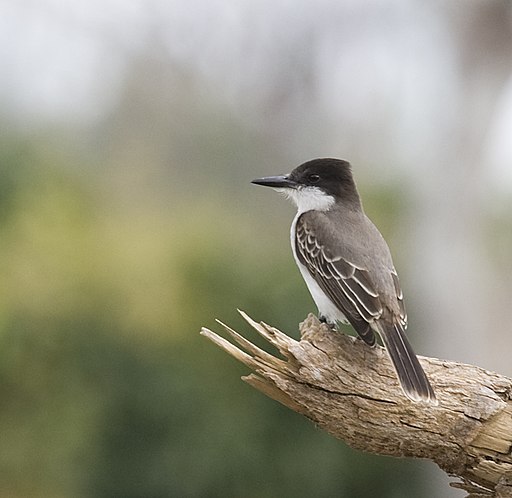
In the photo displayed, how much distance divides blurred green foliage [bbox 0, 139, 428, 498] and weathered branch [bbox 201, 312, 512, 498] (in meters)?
2.82

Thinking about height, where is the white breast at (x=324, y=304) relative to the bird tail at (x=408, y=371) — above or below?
above

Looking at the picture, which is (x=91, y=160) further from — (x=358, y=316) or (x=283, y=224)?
(x=358, y=316)

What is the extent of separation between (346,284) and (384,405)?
0.55 m

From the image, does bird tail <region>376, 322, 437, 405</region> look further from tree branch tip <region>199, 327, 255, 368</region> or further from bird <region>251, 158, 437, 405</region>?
tree branch tip <region>199, 327, 255, 368</region>

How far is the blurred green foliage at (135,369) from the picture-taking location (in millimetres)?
5910

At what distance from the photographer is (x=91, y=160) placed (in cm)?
827

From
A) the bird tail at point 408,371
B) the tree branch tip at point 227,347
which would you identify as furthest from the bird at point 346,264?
the tree branch tip at point 227,347

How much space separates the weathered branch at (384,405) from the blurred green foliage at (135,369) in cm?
282

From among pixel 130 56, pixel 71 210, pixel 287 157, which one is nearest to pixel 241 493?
pixel 71 210

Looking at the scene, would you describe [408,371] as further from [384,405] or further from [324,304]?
[324,304]

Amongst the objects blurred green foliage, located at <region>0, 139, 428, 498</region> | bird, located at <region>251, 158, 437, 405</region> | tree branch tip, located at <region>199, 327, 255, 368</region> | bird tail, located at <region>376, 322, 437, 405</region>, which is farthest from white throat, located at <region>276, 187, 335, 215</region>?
blurred green foliage, located at <region>0, 139, 428, 498</region>

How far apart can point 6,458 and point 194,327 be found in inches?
55.4

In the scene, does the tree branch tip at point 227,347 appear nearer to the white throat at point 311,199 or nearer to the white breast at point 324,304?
the white breast at point 324,304

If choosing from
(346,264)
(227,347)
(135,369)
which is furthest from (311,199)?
(135,369)
